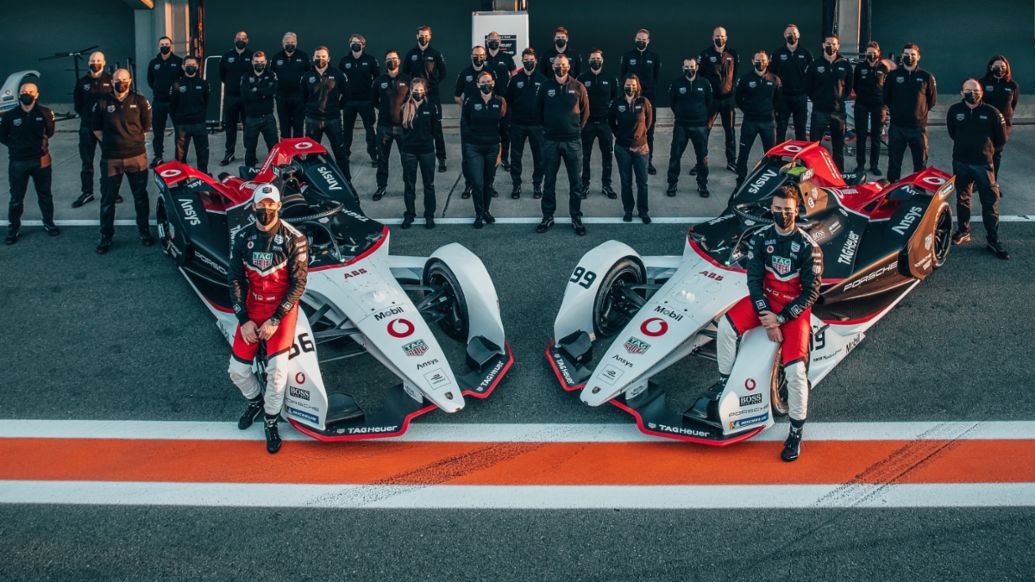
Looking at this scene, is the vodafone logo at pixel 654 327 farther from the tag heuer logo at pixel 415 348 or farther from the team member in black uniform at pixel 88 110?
the team member in black uniform at pixel 88 110

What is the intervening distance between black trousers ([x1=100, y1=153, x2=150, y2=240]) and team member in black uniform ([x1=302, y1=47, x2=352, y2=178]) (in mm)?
2511

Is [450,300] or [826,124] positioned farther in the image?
[826,124]

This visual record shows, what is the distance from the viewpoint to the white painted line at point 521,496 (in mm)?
5961

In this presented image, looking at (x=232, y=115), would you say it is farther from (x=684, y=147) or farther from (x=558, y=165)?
(x=684, y=147)

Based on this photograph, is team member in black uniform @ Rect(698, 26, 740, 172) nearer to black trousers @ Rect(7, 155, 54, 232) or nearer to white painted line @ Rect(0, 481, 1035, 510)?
white painted line @ Rect(0, 481, 1035, 510)

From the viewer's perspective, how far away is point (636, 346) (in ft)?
23.4

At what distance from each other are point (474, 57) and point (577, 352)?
6433mm

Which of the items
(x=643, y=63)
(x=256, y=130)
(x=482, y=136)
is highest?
(x=643, y=63)

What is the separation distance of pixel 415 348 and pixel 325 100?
652 centimetres

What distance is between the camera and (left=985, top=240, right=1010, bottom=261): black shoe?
10094 millimetres

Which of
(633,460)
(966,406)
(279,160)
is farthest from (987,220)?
(279,160)

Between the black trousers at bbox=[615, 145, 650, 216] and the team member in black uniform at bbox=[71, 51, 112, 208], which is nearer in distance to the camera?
the black trousers at bbox=[615, 145, 650, 216]

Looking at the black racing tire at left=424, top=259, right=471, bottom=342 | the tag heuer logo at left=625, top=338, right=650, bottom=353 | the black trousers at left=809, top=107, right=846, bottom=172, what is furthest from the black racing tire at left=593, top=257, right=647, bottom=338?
the black trousers at left=809, top=107, right=846, bottom=172

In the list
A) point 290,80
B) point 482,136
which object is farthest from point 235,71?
point 482,136
